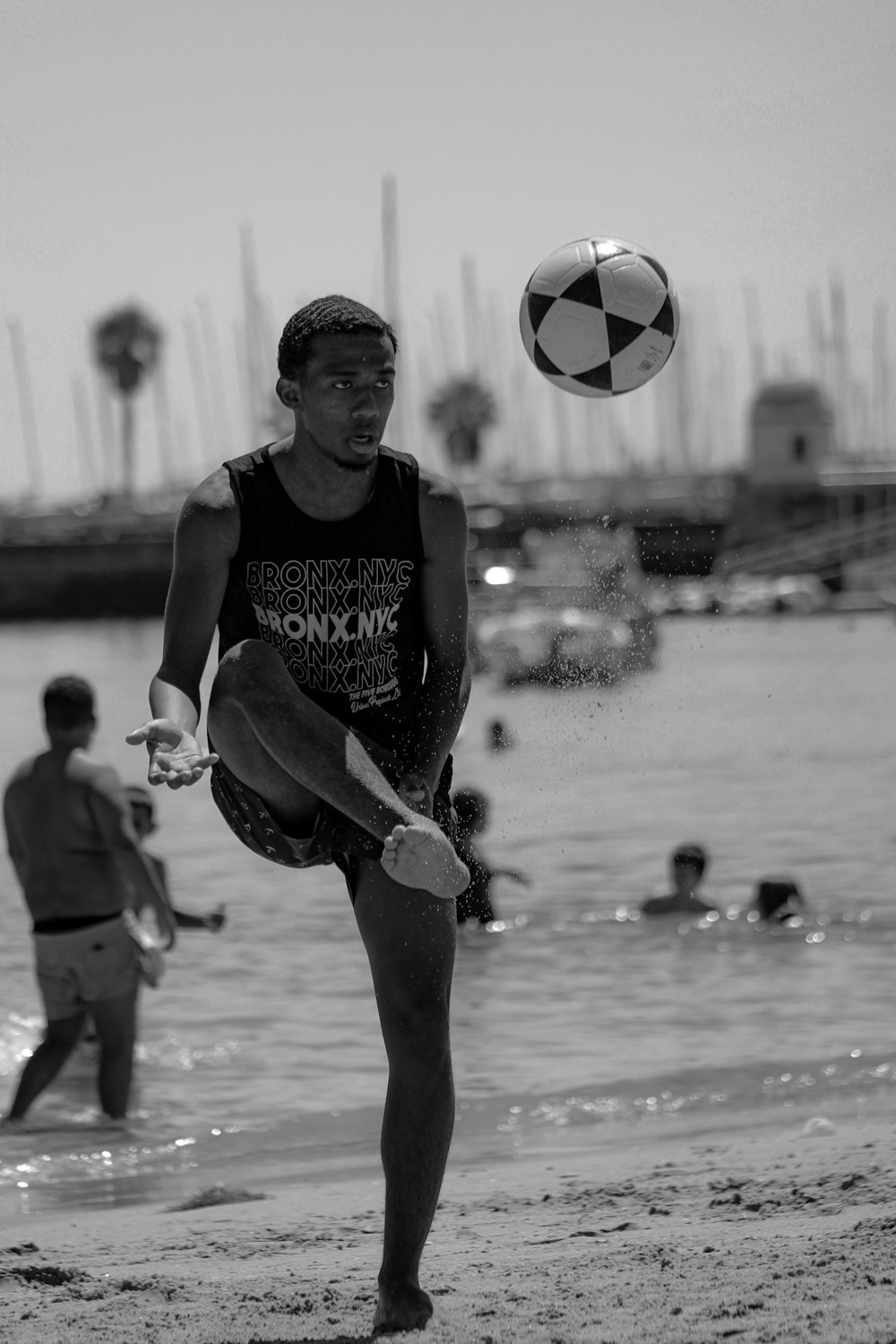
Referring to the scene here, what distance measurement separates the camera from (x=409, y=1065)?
415 centimetres

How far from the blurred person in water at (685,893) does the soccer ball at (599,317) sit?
25.9 feet

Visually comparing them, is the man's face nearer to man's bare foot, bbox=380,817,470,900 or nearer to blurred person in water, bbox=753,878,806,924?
man's bare foot, bbox=380,817,470,900

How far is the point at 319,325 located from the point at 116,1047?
190 inches

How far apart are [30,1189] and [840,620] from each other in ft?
231

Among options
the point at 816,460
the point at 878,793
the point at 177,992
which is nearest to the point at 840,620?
the point at 816,460

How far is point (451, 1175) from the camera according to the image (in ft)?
22.3

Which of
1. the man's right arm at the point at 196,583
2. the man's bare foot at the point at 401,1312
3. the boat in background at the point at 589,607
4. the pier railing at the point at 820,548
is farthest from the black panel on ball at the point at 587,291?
the pier railing at the point at 820,548

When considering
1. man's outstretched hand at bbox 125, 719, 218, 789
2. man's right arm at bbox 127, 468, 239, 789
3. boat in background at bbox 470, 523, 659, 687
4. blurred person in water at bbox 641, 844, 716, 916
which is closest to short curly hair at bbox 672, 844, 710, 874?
blurred person in water at bbox 641, 844, 716, 916

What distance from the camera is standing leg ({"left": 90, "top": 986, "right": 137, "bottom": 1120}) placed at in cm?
806

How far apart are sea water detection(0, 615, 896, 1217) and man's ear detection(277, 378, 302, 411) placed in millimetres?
3756

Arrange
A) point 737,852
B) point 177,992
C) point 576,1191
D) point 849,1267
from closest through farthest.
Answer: point 849,1267, point 576,1191, point 177,992, point 737,852

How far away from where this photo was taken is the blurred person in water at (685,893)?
13633mm

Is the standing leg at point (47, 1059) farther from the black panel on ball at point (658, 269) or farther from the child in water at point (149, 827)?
the black panel on ball at point (658, 269)

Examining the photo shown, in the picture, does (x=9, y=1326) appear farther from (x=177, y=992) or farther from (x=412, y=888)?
(x=177, y=992)
